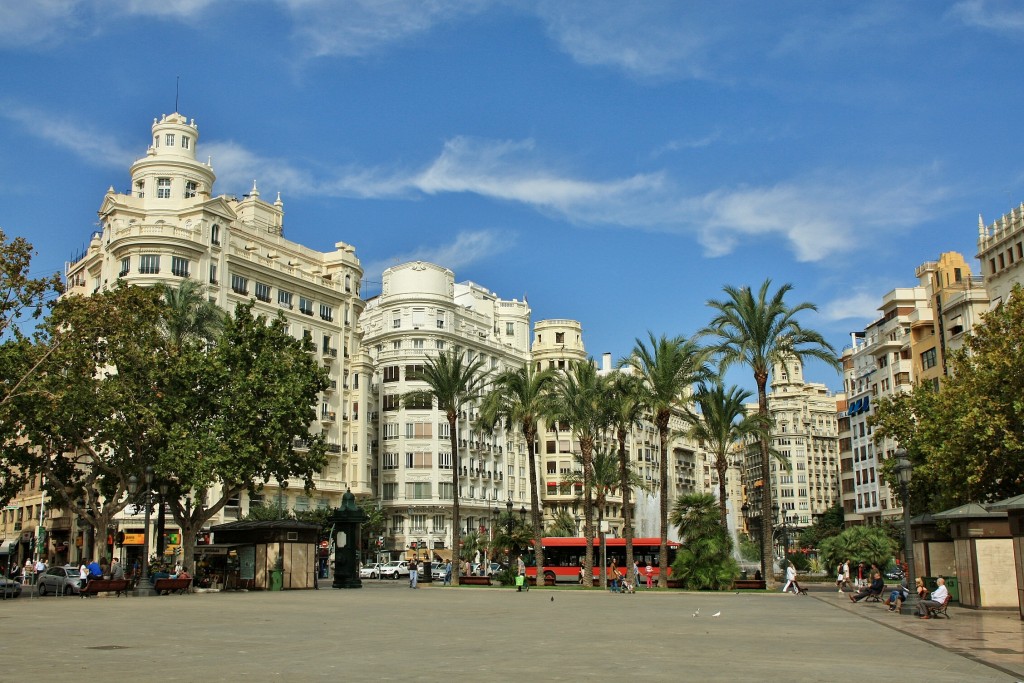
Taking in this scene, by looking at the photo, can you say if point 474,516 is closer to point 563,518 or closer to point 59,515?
point 563,518

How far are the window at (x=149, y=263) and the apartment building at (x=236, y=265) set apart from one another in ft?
0.23

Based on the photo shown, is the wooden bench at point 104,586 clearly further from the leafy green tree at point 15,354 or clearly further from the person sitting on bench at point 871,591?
the person sitting on bench at point 871,591

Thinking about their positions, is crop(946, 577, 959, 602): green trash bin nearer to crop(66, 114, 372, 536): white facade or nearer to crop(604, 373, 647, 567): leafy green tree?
crop(604, 373, 647, 567): leafy green tree

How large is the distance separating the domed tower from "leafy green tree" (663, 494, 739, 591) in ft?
155

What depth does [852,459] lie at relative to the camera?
3895 inches

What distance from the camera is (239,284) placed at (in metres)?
73.3

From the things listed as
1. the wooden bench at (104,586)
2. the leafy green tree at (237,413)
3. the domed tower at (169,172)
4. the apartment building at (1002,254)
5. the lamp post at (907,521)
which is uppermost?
the domed tower at (169,172)

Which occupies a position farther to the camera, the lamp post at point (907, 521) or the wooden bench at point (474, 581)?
the wooden bench at point (474, 581)

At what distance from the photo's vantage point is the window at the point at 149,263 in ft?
220

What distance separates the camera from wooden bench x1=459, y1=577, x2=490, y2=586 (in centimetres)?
5009

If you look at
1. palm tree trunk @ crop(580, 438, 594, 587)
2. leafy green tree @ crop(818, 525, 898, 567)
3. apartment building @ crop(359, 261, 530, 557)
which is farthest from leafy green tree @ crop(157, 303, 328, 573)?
apartment building @ crop(359, 261, 530, 557)

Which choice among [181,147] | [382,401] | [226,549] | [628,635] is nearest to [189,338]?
[226,549]

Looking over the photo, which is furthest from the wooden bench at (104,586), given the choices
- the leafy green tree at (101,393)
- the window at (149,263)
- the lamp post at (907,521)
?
the window at (149,263)

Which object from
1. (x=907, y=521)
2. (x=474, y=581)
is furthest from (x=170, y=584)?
(x=907, y=521)
